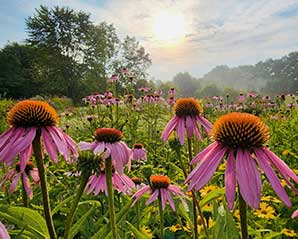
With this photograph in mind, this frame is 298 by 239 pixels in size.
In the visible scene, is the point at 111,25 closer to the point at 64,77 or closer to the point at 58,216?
the point at 64,77

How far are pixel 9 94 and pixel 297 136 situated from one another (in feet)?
78.5

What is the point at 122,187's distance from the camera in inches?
43.0

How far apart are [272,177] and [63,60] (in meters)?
24.8

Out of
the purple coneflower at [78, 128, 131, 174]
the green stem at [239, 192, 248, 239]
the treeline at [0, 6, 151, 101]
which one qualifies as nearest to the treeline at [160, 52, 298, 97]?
the treeline at [0, 6, 151, 101]

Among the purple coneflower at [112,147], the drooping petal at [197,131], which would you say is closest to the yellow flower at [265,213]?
the drooping petal at [197,131]

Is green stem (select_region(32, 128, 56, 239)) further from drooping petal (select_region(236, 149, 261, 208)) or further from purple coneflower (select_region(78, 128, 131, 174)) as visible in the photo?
drooping petal (select_region(236, 149, 261, 208))

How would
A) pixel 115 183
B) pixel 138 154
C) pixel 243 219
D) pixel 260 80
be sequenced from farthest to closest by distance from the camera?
pixel 260 80, pixel 138 154, pixel 115 183, pixel 243 219

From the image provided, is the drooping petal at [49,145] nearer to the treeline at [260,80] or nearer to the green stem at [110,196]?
the green stem at [110,196]

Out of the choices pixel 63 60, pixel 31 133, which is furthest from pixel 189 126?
pixel 63 60

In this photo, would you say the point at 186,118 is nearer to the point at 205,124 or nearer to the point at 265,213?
the point at 205,124

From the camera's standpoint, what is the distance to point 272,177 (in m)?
0.64

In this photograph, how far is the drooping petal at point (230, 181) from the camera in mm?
613

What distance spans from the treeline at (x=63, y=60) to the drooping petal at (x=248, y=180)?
74.9 ft

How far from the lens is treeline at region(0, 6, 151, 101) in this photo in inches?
940
